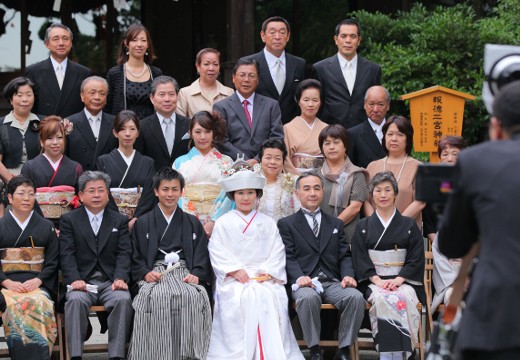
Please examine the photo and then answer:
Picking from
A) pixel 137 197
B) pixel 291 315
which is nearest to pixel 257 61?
pixel 137 197

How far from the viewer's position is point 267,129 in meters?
8.49

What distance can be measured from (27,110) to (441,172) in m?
4.89

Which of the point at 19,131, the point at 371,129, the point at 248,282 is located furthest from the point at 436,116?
the point at 19,131

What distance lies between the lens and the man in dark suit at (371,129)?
8.49 meters

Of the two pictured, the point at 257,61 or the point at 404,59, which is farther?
the point at 404,59

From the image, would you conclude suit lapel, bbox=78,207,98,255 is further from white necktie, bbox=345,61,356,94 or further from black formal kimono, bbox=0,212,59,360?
white necktie, bbox=345,61,356,94

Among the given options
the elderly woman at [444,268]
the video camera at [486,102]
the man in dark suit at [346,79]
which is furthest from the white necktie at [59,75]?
the video camera at [486,102]

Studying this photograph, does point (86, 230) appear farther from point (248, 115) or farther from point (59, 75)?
point (248, 115)

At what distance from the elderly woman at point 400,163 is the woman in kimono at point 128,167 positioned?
185 centimetres

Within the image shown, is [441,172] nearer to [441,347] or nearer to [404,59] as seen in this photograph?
[441,347]

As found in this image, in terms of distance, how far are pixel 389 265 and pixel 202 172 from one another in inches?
67.9

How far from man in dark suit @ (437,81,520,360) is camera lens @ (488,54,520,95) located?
636mm

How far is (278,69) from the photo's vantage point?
29.5ft

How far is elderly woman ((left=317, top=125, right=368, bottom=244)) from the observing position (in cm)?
807
